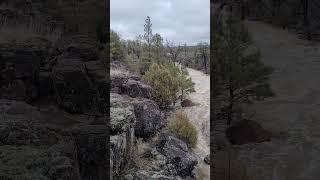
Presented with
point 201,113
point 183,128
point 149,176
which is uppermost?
point 201,113

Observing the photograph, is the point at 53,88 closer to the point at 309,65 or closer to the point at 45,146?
the point at 45,146

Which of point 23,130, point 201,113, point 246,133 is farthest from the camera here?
point 201,113

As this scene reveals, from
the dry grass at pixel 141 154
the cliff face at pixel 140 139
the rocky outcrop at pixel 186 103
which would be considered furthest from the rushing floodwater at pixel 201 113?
the dry grass at pixel 141 154

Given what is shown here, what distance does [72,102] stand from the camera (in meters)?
4.80

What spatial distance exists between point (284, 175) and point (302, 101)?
767 millimetres

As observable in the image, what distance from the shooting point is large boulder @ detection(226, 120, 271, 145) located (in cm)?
458

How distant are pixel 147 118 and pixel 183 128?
0.42 metres

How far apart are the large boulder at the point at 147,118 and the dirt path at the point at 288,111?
2.96ft

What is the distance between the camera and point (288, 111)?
15.2ft

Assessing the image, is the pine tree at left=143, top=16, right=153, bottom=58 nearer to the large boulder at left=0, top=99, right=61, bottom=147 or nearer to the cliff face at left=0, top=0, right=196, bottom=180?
the cliff face at left=0, top=0, right=196, bottom=180

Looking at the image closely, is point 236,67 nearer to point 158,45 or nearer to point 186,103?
point 186,103

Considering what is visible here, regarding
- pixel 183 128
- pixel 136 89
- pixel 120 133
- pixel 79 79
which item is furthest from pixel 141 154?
pixel 79 79

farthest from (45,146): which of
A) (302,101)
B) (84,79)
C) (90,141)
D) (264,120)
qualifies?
(302,101)

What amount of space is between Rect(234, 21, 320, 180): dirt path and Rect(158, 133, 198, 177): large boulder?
1.73 feet
